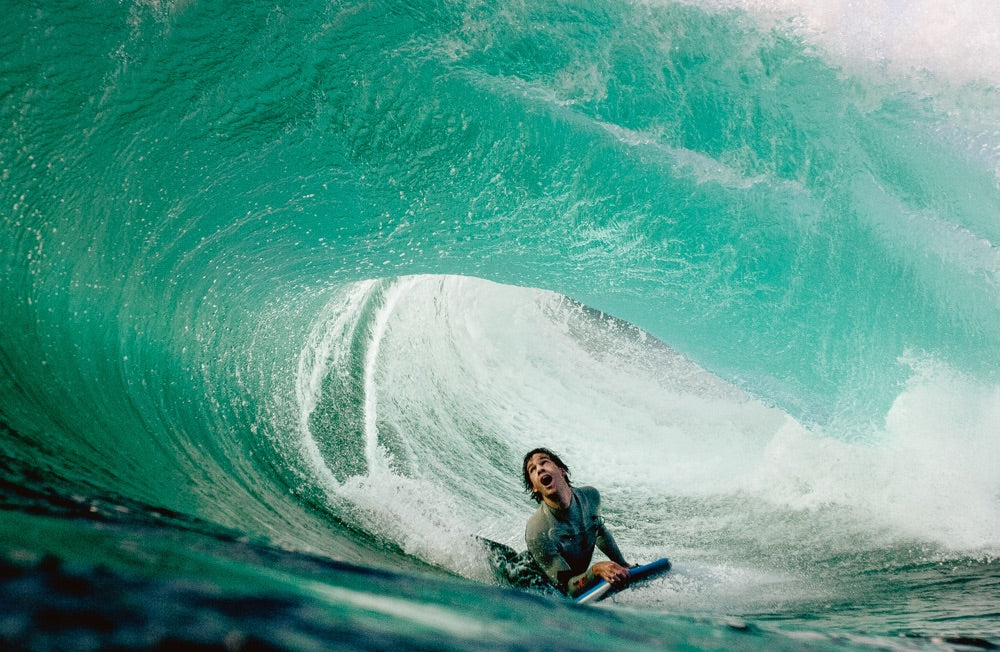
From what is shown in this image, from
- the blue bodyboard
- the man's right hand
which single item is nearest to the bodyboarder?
the blue bodyboard

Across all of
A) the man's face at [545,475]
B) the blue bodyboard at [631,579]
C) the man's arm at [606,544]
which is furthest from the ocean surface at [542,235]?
the man's face at [545,475]

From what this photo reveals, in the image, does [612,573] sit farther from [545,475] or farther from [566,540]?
[545,475]

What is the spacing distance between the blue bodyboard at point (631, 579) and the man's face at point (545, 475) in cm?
53

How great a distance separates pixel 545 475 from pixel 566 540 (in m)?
0.34

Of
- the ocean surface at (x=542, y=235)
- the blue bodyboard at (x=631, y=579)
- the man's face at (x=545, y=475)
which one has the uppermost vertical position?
the ocean surface at (x=542, y=235)

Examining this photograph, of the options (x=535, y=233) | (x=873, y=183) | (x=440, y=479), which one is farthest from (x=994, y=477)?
(x=440, y=479)

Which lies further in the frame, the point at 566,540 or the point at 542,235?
the point at 542,235

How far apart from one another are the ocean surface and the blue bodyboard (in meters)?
0.12

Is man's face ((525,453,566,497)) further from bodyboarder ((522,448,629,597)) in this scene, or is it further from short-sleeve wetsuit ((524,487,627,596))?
short-sleeve wetsuit ((524,487,627,596))

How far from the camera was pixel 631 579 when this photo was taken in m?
3.15

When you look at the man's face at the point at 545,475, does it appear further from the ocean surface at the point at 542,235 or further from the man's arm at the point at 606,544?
the ocean surface at the point at 542,235

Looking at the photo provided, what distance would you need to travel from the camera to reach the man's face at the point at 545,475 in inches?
137

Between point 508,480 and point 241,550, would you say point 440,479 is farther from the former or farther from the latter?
point 241,550

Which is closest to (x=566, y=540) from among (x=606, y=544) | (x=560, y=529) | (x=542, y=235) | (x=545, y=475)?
(x=560, y=529)
